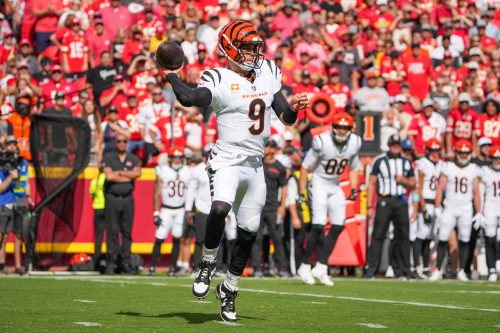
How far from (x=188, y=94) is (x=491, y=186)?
403 inches

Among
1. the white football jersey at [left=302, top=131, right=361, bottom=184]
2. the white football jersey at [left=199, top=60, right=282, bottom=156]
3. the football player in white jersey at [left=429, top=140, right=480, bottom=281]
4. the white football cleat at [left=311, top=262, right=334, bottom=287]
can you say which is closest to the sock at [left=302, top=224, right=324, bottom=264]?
the white football cleat at [left=311, top=262, right=334, bottom=287]

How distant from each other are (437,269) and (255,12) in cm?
783

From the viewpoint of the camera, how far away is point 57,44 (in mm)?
20062

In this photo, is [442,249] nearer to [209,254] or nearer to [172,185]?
[172,185]

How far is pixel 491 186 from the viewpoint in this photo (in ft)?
56.3

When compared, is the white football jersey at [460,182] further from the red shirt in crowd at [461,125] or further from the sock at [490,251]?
the red shirt in crowd at [461,125]

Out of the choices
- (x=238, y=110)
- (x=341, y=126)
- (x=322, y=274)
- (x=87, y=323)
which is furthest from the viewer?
(x=341, y=126)

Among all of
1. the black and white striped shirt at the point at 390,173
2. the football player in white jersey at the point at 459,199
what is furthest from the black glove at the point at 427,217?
the black and white striped shirt at the point at 390,173

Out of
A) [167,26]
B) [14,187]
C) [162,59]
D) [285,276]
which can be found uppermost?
[167,26]

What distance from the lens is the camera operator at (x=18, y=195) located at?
15227mm

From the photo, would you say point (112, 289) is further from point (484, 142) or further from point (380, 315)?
point (484, 142)

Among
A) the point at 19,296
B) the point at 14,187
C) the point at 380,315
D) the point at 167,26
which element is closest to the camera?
the point at 380,315

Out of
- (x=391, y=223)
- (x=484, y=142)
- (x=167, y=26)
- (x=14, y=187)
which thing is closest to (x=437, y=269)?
(x=391, y=223)

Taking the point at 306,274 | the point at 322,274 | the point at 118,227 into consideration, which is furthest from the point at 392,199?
the point at 118,227
